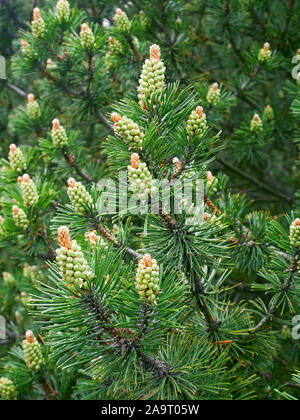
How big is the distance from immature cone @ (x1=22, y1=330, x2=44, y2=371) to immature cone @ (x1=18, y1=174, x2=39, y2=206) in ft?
1.64

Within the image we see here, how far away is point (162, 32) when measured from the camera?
2367 millimetres

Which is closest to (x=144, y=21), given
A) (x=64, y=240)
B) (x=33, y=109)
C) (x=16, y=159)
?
(x=33, y=109)

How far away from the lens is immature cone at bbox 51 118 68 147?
5.97 feet

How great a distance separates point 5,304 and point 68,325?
175 centimetres

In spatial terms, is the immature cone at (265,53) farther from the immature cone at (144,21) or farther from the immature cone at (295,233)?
the immature cone at (295,233)

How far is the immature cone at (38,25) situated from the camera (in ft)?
6.51

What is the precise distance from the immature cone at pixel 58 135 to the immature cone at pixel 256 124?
0.99 meters

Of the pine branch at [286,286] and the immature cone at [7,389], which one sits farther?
the immature cone at [7,389]

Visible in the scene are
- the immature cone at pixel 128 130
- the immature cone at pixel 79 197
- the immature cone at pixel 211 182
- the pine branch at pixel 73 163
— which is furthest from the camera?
the pine branch at pixel 73 163

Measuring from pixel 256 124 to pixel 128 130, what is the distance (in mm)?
1360

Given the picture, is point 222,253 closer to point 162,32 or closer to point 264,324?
point 264,324

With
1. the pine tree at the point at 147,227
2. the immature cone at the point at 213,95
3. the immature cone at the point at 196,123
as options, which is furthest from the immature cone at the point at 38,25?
the immature cone at the point at 196,123

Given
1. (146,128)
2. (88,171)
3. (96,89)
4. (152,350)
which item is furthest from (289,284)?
(96,89)

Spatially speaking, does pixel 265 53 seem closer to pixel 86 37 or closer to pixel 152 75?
pixel 86 37
